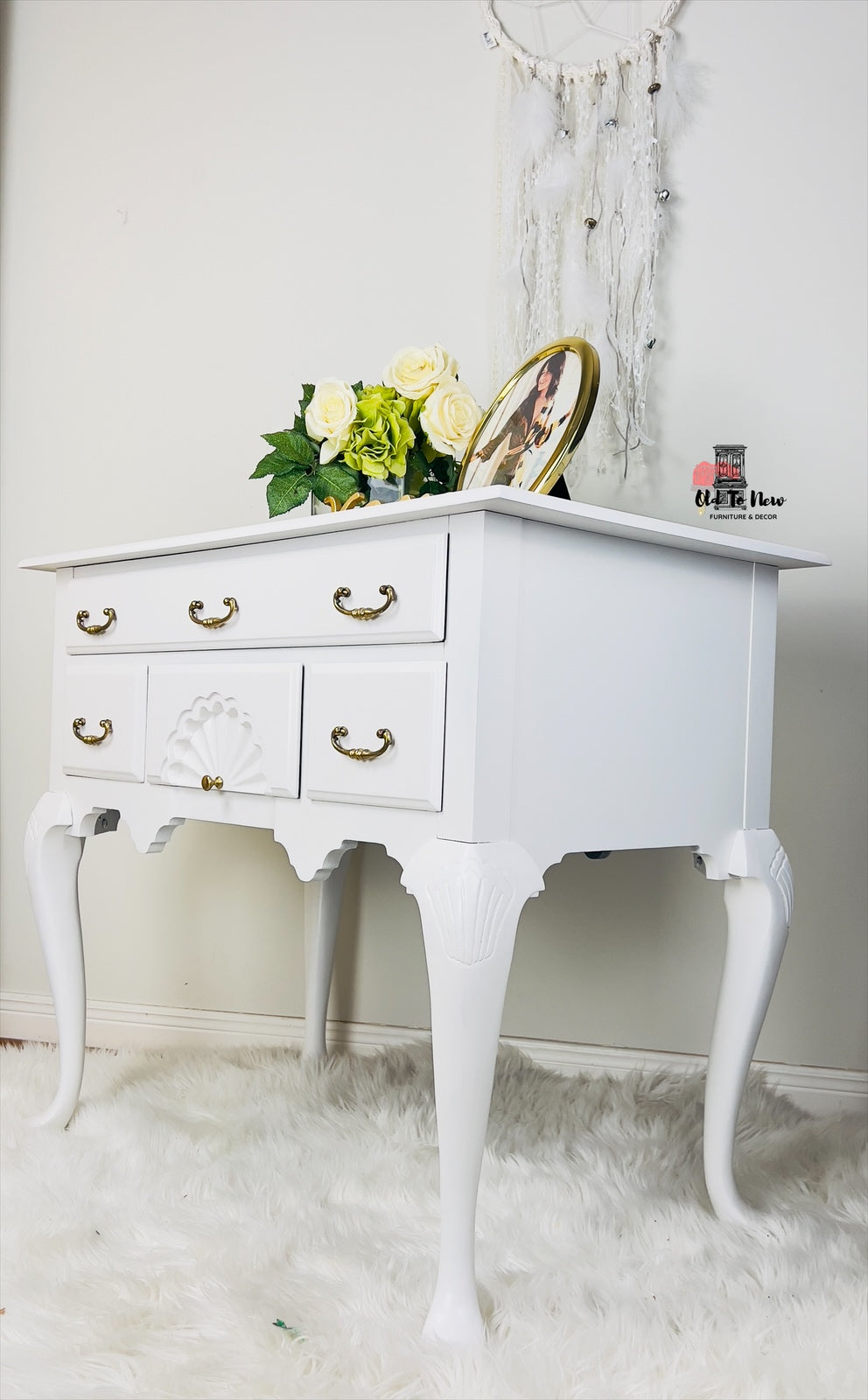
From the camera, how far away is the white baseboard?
184 cm

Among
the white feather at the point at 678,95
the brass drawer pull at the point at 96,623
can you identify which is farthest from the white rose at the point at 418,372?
the white feather at the point at 678,95

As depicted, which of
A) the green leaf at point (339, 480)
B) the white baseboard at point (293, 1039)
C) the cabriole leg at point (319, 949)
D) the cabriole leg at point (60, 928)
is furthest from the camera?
the cabriole leg at point (319, 949)

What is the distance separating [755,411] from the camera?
188 cm

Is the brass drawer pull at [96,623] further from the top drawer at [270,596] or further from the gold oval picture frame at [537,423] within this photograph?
the gold oval picture frame at [537,423]

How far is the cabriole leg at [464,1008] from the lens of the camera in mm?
1065

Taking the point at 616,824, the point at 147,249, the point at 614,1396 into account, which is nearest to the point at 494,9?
the point at 147,249

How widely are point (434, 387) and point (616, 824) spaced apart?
2.09ft

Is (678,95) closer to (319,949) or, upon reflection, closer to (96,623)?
(96,623)

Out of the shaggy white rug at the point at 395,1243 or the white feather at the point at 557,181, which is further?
the white feather at the point at 557,181

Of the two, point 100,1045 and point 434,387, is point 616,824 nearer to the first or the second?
point 434,387

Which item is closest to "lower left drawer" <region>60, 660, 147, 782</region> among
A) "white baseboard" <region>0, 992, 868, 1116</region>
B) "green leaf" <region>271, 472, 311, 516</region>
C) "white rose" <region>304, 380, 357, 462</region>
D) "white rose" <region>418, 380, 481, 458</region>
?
"green leaf" <region>271, 472, 311, 516</region>

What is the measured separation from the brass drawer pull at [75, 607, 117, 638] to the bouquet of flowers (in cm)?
28

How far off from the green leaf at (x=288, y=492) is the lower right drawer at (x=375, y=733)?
13.9 inches

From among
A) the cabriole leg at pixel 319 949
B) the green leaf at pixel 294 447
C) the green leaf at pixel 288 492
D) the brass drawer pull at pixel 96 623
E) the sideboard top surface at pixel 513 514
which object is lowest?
the cabriole leg at pixel 319 949
